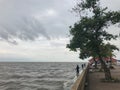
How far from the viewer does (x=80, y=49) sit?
1158 inches

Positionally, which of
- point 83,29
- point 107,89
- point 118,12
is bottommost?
point 107,89

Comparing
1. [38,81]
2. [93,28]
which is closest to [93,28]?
[93,28]

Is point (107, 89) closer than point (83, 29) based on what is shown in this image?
Yes

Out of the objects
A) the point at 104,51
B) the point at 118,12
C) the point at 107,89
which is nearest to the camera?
the point at 107,89

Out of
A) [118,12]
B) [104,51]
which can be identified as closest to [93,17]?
[118,12]

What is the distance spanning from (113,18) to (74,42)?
500 cm

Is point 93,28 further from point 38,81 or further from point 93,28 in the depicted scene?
point 38,81

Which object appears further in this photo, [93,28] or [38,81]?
[38,81]

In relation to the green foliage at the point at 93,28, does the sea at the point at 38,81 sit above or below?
below

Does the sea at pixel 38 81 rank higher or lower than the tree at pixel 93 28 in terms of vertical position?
lower

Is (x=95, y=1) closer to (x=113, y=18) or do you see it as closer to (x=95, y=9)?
(x=95, y=9)

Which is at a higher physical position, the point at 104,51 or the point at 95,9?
the point at 95,9

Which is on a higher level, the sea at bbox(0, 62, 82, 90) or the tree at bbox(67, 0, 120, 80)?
the tree at bbox(67, 0, 120, 80)

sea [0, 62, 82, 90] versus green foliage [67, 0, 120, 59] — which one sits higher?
green foliage [67, 0, 120, 59]
